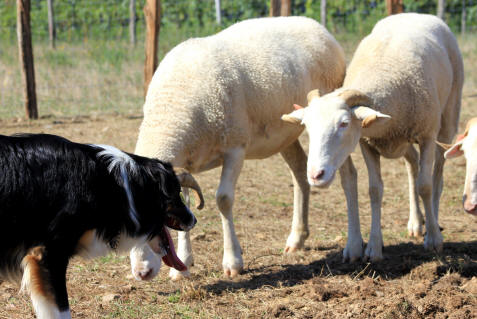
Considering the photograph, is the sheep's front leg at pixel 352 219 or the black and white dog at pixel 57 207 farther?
the sheep's front leg at pixel 352 219

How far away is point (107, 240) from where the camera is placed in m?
3.86

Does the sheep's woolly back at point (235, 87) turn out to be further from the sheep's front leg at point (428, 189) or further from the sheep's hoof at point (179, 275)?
the sheep's front leg at point (428, 189)

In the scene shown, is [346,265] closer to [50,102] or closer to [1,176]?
[1,176]

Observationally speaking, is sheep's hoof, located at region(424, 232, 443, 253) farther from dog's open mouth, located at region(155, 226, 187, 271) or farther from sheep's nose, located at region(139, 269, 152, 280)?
sheep's nose, located at region(139, 269, 152, 280)

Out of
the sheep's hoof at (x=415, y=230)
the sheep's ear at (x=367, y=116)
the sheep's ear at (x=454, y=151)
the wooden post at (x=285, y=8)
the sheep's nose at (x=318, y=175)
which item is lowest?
the sheep's hoof at (x=415, y=230)

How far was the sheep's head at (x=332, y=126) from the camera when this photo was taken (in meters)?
4.75

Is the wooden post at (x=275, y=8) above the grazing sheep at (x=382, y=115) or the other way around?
above

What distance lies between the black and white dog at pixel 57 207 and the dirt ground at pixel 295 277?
0.86 metres

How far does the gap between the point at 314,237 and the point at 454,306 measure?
7.41 feet

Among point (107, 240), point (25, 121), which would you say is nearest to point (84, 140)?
point (25, 121)

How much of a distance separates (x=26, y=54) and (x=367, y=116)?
7.84 meters

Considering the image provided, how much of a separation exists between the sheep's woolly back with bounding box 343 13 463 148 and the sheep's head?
40cm

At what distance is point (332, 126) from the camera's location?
189 inches

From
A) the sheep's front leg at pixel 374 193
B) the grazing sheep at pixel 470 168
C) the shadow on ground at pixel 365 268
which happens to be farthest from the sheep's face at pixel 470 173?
the sheep's front leg at pixel 374 193
